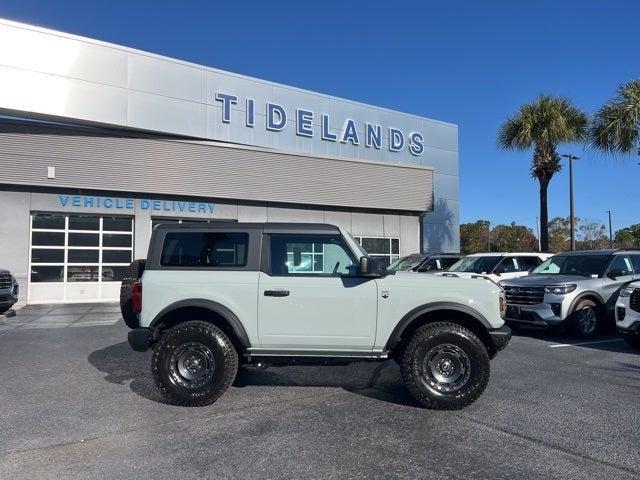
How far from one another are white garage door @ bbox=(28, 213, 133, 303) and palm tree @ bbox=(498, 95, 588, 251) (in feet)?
51.1

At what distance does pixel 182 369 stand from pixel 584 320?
7882 mm

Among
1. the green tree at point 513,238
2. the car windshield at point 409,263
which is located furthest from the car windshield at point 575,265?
the green tree at point 513,238

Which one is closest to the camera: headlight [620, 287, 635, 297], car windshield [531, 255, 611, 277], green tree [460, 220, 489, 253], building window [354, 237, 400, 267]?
headlight [620, 287, 635, 297]

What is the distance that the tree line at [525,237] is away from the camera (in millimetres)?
61562

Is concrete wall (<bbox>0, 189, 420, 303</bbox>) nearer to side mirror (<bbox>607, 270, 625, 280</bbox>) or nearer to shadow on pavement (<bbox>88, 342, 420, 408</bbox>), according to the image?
shadow on pavement (<bbox>88, 342, 420, 408</bbox>)

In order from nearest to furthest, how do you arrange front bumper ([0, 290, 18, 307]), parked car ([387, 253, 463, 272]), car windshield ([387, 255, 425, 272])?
front bumper ([0, 290, 18, 307]) < parked car ([387, 253, 463, 272]) < car windshield ([387, 255, 425, 272])

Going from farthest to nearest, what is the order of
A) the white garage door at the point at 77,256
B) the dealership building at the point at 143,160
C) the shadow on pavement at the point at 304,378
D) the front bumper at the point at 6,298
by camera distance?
the white garage door at the point at 77,256 < the dealership building at the point at 143,160 < the front bumper at the point at 6,298 < the shadow on pavement at the point at 304,378

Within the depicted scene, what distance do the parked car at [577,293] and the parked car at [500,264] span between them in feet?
7.51

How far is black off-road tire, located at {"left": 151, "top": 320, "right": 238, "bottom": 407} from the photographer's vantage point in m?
5.46

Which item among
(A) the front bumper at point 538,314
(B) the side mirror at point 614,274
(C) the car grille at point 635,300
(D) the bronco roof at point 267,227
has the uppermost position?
(D) the bronco roof at point 267,227

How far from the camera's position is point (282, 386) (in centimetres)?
634

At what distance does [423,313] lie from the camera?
552 centimetres

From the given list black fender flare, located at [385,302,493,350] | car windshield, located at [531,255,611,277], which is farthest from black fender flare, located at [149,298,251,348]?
car windshield, located at [531,255,611,277]

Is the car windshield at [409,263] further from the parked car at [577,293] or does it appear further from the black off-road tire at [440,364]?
the black off-road tire at [440,364]
